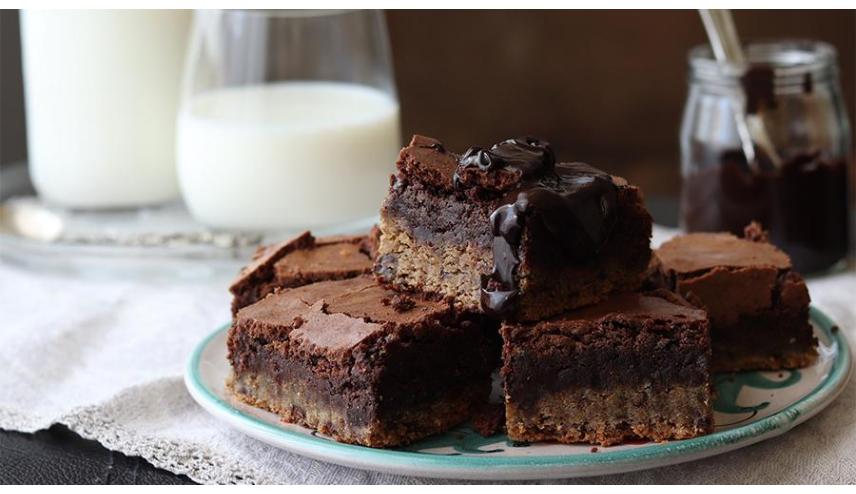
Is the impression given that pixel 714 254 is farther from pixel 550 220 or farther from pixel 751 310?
pixel 550 220

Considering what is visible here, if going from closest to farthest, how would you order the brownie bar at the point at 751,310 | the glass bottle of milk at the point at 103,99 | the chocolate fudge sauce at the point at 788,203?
the brownie bar at the point at 751,310 < the chocolate fudge sauce at the point at 788,203 < the glass bottle of milk at the point at 103,99

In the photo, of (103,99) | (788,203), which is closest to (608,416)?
(788,203)

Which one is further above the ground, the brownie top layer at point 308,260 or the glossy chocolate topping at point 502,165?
the glossy chocolate topping at point 502,165

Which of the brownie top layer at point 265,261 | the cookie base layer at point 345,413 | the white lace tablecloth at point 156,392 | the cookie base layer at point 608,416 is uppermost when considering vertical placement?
the brownie top layer at point 265,261

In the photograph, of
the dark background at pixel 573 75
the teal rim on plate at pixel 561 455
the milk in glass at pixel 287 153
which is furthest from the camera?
the dark background at pixel 573 75

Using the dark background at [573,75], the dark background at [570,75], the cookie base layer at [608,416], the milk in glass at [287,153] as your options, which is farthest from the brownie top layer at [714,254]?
the dark background at [570,75]

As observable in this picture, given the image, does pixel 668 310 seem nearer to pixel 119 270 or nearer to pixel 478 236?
pixel 478 236

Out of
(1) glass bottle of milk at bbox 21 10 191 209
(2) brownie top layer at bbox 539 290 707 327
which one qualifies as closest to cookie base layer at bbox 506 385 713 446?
(2) brownie top layer at bbox 539 290 707 327

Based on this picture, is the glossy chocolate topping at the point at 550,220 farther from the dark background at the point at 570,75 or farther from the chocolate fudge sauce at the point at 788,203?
the dark background at the point at 570,75
